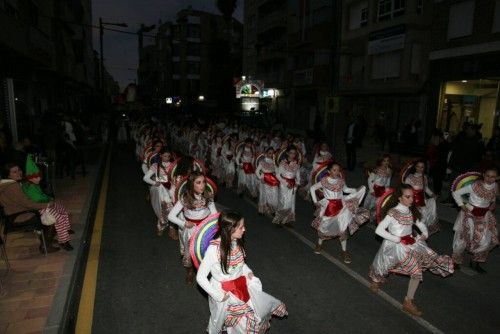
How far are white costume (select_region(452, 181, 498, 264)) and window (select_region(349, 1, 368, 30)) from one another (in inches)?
913

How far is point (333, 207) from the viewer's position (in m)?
6.64

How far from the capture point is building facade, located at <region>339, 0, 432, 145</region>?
22.4m

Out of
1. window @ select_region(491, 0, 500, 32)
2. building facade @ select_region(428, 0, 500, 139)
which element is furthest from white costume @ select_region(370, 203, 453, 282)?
window @ select_region(491, 0, 500, 32)

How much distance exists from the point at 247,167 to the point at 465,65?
1339 cm

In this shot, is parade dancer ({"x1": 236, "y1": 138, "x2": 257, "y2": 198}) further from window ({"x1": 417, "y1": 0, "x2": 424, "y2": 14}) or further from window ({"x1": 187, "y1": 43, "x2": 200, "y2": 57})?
window ({"x1": 187, "y1": 43, "x2": 200, "y2": 57})

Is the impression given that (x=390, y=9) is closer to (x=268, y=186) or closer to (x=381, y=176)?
(x=381, y=176)

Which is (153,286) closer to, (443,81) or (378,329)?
(378,329)

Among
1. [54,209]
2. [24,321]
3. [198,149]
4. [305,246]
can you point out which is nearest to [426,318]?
[305,246]

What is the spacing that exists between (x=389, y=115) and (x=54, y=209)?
23175mm

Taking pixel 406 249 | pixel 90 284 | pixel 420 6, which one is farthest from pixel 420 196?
pixel 420 6

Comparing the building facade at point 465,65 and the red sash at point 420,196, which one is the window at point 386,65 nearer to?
the building facade at point 465,65

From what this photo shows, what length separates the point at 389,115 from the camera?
1011 inches

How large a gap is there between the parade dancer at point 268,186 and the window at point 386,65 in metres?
→ 17.4

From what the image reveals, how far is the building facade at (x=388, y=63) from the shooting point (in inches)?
881
